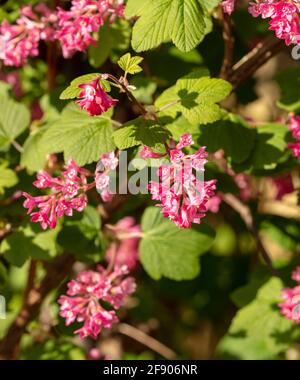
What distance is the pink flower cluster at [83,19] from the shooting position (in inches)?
56.7

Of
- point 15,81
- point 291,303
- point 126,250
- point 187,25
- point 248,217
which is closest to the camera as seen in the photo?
point 187,25

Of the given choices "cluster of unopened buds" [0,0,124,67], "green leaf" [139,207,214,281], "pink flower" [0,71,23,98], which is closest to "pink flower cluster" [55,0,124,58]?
"cluster of unopened buds" [0,0,124,67]

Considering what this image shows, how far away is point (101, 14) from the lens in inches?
57.4

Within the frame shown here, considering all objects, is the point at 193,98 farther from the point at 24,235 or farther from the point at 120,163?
the point at 24,235

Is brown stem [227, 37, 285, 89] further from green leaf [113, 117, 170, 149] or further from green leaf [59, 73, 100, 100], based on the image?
green leaf [59, 73, 100, 100]

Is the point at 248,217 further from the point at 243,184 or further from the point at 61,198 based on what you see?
the point at 61,198

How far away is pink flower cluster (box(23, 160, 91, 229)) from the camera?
1.31 metres

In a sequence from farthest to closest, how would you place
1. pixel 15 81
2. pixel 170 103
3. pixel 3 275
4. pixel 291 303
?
1. pixel 15 81
2. pixel 3 275
3. pixel 291 303
4. pixel 170 103

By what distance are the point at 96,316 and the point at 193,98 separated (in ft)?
1.78

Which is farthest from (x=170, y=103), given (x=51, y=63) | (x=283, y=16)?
(x=51, y=63)

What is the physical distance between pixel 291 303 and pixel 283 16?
72cm

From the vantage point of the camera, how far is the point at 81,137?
1.38 metres

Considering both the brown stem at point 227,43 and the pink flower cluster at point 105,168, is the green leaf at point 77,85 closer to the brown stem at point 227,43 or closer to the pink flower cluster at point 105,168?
the pink flower cluster at point 105,168
